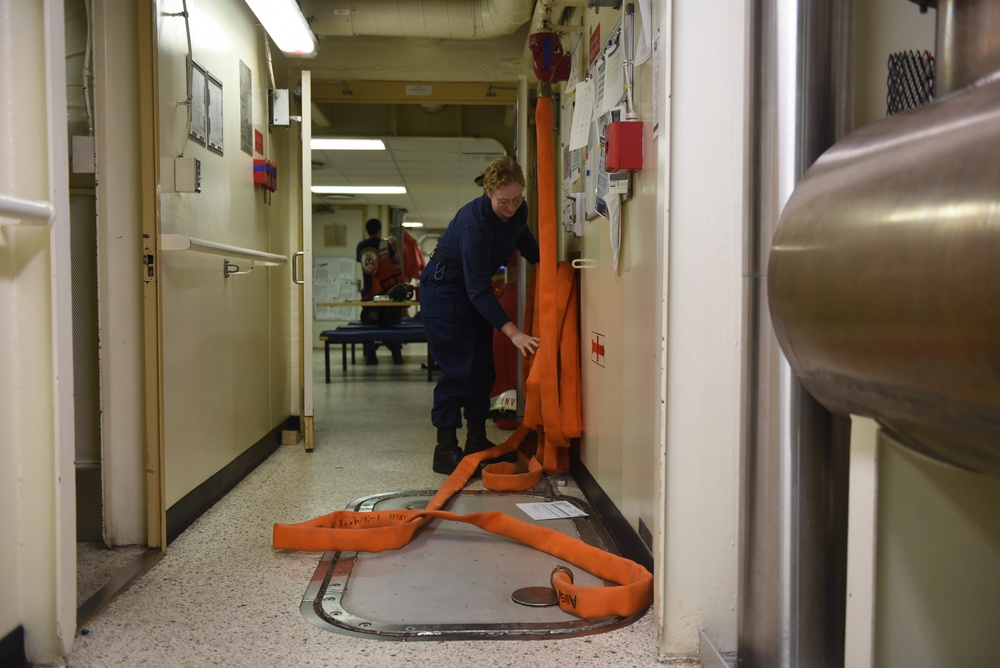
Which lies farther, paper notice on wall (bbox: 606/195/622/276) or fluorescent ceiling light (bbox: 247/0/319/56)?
fluorescent ceiling light (bbox: 247/0/319/56)

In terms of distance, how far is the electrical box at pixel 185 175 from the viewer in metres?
2.10

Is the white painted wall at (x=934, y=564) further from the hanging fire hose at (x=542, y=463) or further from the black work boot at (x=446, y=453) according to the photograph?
→ the black work boot at (x=446, y=453)

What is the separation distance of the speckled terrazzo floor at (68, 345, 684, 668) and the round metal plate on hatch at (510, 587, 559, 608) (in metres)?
0.18

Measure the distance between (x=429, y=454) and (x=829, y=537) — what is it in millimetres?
2450

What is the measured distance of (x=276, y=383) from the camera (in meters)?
3.50

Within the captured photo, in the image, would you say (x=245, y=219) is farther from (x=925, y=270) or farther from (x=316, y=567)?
(x=925, y=270)

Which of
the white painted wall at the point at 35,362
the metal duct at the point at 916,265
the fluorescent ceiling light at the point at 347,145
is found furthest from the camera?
the fluorescent ceiling light at the point at 347,145

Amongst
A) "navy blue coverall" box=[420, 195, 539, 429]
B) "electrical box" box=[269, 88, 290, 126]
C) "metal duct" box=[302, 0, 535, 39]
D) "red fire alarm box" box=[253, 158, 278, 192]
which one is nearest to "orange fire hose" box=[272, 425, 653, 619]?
"navy blue coverall" box=[420, 195, 539, 429]

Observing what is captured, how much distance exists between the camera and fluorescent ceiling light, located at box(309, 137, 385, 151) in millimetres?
7250

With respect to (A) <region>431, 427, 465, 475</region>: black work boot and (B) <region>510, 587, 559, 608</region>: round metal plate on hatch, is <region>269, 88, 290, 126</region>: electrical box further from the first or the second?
(B) <region>510, 587, 559, 608</region>: round metal plate on hatch

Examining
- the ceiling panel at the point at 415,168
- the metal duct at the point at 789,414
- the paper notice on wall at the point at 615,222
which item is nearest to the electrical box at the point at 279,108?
the paper notice on wall at the point at 615,222


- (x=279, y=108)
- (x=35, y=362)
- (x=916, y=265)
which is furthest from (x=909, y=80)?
(x=279, y=108)

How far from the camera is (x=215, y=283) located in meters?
2.54

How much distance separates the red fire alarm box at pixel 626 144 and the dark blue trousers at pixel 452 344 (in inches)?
53.5
